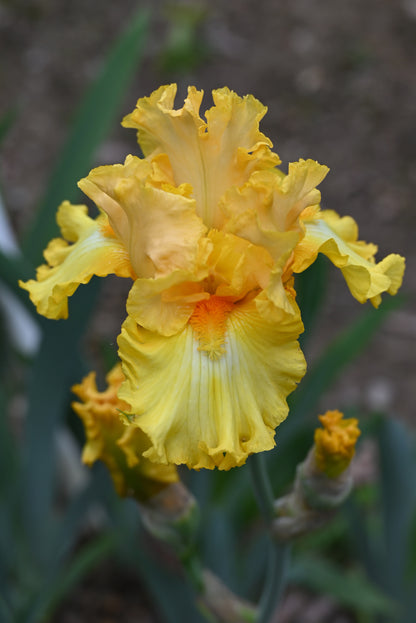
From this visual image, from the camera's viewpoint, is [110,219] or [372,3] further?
[372,3]

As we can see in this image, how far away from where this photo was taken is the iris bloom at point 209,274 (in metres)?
0.84

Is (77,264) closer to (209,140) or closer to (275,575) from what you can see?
(209,140)

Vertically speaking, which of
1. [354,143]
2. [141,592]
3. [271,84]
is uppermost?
[271,84]

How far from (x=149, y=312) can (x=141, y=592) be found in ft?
5.65

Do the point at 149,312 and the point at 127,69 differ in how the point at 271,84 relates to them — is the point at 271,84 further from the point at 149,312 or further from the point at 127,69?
the point at 149,312

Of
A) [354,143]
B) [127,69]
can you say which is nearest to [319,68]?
[354,143]

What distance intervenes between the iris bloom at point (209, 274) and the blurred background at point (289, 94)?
76.2 inches

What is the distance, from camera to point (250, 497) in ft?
6.41

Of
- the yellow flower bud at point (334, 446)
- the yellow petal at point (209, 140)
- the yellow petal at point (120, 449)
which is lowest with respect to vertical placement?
the yellow flower bud at point (334, 446)

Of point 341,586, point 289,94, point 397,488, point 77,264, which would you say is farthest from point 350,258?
point 289,94

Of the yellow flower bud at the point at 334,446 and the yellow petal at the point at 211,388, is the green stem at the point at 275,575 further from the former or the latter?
the yellow petal at the point at 211,388

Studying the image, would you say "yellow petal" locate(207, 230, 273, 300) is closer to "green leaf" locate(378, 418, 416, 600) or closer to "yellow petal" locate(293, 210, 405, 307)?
"yellow petal" locate(293, 210, 405, 307)

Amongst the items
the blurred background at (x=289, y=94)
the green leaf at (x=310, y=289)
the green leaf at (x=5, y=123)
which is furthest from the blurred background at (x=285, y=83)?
the green leaf at (x=310, y=289)

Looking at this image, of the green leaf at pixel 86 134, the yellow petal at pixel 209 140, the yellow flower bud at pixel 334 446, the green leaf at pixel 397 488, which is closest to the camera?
the yellow petal at pixel 209 140
